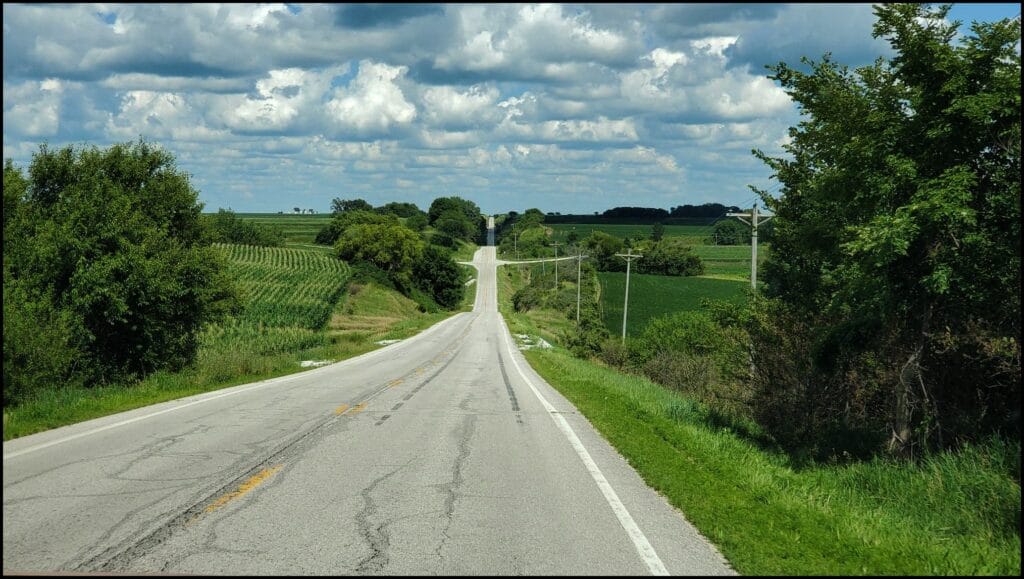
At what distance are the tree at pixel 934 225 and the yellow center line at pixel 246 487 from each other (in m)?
7.94

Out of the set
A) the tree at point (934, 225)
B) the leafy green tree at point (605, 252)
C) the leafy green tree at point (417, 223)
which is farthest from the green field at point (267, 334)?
the leafy green tree at point (417, 223)

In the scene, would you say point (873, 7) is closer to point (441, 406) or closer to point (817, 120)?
point (817, 120)

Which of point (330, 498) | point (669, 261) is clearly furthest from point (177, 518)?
point (669, 261)

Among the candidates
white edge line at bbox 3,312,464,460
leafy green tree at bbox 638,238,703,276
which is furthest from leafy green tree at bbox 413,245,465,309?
white edge line at bbox 3,312,464,460

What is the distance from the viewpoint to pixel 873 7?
10992 mm

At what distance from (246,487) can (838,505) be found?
6449 millimetres

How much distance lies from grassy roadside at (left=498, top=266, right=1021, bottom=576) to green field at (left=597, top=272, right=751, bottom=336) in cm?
6265

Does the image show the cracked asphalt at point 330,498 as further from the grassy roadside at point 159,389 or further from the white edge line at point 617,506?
the grassy roadside at point 159,389

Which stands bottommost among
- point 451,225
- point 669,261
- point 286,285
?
point 286,285

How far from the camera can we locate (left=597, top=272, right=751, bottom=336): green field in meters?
80.8

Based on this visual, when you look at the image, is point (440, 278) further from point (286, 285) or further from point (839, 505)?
point (839, 505)

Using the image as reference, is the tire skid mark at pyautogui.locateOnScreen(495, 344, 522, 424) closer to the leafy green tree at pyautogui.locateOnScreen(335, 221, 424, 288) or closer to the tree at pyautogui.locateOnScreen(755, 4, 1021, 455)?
the tree at pyautogui.locateOnScreen(755, 4, 1021, 455)

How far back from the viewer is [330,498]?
25.4 ft

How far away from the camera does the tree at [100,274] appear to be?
818 inches
